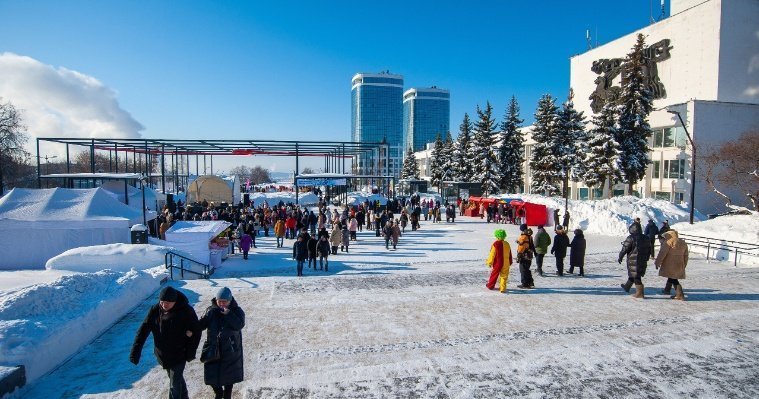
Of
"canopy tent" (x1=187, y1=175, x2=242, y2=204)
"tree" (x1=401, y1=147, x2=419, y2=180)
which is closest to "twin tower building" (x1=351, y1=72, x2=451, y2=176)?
"tree" (x1=401, y1=147, x2=419, y2=180)

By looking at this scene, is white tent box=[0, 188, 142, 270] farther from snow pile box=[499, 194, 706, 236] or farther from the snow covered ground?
snow pile box=[499, 194, 706, 236]

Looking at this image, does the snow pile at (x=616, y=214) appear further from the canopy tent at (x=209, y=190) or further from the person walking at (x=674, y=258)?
the canopy tent at (x=209, y=190)

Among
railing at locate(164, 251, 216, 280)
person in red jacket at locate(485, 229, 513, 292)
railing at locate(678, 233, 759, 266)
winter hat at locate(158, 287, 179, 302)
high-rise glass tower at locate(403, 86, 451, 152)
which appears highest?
high-rise glass tower at locate(403, 86, 451, 152)

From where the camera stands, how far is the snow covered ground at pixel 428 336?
4.57 m

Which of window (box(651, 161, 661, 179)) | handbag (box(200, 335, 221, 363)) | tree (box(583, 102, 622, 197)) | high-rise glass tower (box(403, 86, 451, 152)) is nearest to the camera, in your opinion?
handbag (box(200, 335, 221, 363))

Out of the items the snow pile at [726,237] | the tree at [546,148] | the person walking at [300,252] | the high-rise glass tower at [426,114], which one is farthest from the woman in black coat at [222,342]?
the high-rise glass tower at [426,114]

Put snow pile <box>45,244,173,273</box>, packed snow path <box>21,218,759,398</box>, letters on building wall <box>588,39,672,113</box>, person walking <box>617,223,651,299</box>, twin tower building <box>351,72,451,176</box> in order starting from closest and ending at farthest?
packed snow path <box>21,218,759,398</box>, person walking <box>617,223,651,299</box>, snow pile <box>45,244,173,273</box>, letters on building wall <box>588,39,672,113</box>, twin tower building <box>351,72,451,176</box>

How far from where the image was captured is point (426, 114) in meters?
174

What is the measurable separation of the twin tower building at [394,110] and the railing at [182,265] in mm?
152894

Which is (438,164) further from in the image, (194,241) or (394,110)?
(394,110)

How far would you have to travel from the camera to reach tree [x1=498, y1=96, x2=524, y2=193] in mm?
37469

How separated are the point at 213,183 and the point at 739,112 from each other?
139 ft

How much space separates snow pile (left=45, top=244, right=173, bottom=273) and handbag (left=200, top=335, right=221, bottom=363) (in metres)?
8.57

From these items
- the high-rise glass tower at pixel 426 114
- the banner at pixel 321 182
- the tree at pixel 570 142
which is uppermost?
the high-rise glass tower at pixel 426 114
